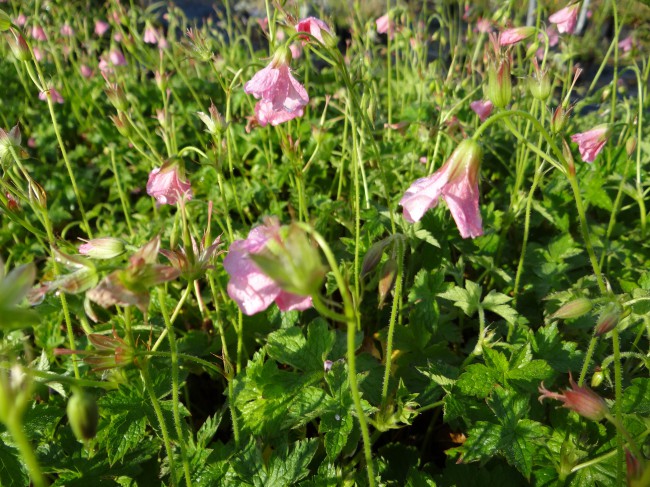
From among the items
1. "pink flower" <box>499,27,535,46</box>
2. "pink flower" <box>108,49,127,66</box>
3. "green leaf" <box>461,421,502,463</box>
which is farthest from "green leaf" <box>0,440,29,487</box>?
"pink flower" <box>108,49,127,66</box>

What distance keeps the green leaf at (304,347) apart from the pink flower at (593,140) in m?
0.86

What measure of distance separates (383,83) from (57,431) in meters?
2.93

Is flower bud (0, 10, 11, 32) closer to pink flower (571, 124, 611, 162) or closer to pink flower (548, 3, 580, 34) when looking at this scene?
pink flower (571, 124, 611, 162)

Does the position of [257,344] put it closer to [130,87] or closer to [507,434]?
[507,434]

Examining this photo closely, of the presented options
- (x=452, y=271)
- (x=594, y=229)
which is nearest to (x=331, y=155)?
(x=452, y=271)

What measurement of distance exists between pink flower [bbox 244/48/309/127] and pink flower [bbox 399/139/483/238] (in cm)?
50

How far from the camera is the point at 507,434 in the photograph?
1102 mm

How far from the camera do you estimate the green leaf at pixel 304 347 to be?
1.26 meters

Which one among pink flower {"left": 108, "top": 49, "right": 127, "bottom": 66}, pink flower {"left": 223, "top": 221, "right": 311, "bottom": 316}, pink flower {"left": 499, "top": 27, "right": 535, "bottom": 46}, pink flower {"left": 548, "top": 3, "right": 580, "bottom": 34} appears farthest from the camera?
pink flower {"left": 108, "top": 49, "right": 127, "bottom": 66}

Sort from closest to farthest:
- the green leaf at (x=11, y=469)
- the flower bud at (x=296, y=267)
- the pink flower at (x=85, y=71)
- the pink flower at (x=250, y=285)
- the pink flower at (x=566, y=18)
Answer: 1. the flower bud at (x=296, y=267)
2. the pink flower at (x=250, y=285)
3. the green leaf at (x=11, y=469)
4. the pink flower at (x=566, y=18)
5. the pink flower at (x=85, y=71)

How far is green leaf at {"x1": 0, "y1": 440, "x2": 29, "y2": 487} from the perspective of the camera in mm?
1079

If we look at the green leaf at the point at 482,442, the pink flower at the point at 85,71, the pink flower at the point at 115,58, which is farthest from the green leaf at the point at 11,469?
the pink flower at the point at 85,71

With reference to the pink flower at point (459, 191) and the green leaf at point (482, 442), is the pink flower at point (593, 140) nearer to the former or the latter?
the pink flower at point (459, 191)

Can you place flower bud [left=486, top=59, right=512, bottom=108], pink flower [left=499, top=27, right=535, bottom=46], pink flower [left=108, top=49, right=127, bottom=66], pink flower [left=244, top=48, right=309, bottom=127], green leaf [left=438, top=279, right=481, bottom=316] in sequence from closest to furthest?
flower bud [left=486, top=59, right=512, bottom=108] → pink flower [left=244, top=48, right=309, bottom=127] → green leaf [left=438, top=279, right=481, bottom=316] → pink flower [left=499, top=27, right=535, bottom=46] → pink flower [left=108, top=49, right=127, bottom=66]
